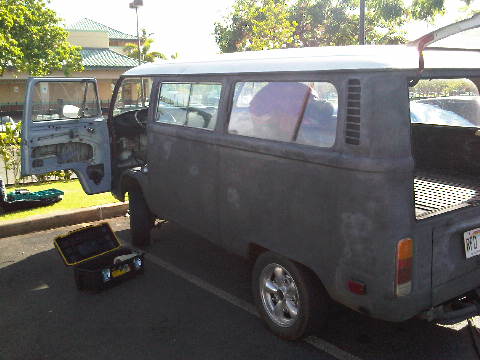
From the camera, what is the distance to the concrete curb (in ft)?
21.2

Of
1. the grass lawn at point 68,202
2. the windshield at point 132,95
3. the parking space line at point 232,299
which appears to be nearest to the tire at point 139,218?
the parking space line at point 232,299

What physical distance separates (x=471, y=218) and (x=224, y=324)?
219 centimetres

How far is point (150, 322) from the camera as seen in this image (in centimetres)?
408

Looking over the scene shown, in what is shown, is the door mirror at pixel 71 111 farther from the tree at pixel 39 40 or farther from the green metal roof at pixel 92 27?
the green metal roof at pixel 92 27

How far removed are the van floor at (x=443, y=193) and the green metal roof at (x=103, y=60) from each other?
41784 millimetres

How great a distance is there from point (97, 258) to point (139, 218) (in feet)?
3.07

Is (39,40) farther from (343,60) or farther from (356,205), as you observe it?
(356,205)

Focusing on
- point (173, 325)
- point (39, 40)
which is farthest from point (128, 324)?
point (39, 40)

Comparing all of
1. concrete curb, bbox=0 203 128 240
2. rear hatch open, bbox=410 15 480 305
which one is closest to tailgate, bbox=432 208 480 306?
rear hatch open, bbox=410 15 480 305

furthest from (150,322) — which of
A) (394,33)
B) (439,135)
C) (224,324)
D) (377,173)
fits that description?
(394,33)

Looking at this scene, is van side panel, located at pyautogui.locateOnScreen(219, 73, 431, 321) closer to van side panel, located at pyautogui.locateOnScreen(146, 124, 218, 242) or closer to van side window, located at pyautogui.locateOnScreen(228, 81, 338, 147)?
van side window, located at pyautogui.locateOnScreen(228, 81, 338, 147)

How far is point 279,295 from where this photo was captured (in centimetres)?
371

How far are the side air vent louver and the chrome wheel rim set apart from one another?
1.25 metres

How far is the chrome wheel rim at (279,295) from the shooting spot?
360cm
